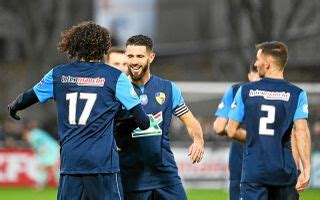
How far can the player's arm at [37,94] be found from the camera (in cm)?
802

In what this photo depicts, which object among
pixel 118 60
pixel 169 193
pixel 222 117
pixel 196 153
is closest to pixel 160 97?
pixel 196 153

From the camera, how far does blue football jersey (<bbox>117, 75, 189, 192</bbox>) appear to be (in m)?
8.81

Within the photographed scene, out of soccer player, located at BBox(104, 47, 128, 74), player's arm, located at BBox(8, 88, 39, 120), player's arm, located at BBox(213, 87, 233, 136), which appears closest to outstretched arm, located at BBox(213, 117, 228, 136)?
player's arm, located at BBox(213, 87, 233, 136)

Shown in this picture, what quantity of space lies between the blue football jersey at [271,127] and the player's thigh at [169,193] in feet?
2.08

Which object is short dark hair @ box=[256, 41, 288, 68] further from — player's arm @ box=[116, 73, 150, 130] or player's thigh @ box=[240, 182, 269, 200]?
player's arm @ box=[116, 73, 150, 130]

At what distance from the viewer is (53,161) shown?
22500mm

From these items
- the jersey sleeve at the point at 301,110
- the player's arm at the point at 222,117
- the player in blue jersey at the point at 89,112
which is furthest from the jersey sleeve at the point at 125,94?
the player's arm at the point at 222,117

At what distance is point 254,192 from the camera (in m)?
8.85

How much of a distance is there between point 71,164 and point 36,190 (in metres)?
14.0

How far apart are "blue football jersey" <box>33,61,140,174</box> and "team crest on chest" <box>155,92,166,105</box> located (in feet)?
3.11

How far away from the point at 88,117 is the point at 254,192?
1.89 metres

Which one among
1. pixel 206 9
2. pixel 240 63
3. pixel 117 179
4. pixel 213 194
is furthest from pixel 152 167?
pixel 206 9

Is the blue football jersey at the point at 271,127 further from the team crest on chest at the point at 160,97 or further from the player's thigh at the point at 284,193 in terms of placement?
the team crest on chest at the point at 160,97

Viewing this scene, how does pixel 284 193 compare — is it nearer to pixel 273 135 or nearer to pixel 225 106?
pixel 273 135
